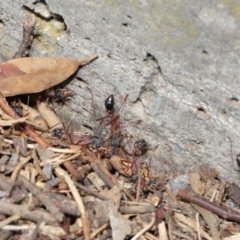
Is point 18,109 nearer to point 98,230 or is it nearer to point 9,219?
point 9,219

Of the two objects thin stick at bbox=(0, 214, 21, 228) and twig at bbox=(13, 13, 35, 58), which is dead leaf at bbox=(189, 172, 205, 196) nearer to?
thin stick at bbox=(0, 214, 21, 228)

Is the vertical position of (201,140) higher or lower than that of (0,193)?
higher

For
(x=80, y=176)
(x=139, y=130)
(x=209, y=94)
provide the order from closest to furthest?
(x=209, y=94)
(x=80, y=176)
(x=139, y=130)

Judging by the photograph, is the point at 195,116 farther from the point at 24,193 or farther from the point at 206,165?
the point at 24,193

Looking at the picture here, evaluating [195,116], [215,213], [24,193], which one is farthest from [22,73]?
[215,213]

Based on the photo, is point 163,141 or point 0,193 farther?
point 163,141

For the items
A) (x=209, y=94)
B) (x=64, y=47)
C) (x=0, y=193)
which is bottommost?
(x=0, y=193)

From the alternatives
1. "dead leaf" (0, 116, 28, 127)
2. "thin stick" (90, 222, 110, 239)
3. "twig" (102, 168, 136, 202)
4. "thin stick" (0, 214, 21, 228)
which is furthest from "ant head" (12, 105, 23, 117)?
"thin stick" (90, 222, 110, 239)
